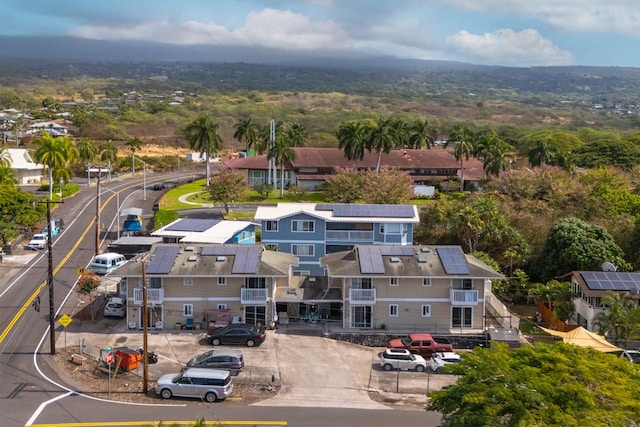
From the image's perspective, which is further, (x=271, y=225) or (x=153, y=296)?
(x=271, y=225)

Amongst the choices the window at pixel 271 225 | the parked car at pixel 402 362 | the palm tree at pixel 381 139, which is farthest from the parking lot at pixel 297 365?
the palm tree at pixel 381 139

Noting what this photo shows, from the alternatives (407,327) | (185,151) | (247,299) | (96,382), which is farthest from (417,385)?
(185,151)

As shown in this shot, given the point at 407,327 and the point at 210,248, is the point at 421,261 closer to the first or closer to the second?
the point at 407,327

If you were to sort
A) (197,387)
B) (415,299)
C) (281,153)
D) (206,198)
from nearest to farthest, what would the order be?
(197,387), (415,299), (206,198), (281,153)

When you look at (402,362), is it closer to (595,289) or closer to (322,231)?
(595,289)

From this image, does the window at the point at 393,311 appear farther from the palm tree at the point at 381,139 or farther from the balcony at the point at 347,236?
the palm tree at the point at 381,139

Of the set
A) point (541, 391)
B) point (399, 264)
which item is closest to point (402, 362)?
point (399, 264)
